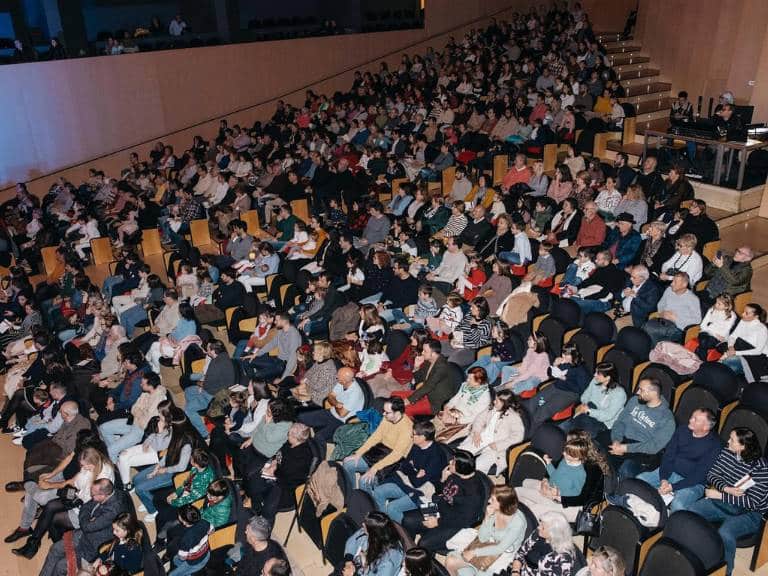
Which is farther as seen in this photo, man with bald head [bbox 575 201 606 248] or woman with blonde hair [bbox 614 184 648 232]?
woman with blonde hair [bbox 614 184 648 232]

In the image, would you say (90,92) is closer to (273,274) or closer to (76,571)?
(273,274)

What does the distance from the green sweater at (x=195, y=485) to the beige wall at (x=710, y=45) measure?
10.5 meters

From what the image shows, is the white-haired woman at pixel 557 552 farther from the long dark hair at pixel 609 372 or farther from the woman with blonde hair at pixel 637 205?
the woman with blonde hair at pixel 637 205

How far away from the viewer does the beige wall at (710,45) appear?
12.1 m

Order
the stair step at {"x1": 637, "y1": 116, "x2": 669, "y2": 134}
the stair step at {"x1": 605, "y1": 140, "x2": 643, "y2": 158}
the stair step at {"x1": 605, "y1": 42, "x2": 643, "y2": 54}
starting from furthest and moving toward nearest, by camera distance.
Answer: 1. the stair step at {"x1": 605, "y1": 42, "x2": 643, "y2": 54}
2. the stair step at {"x1": 605, "y1": 140, "x2": 643, "y2": 158}
3. the stair step at {"x1": 637, "y1": 116, "x2": 669, "y2": 134}

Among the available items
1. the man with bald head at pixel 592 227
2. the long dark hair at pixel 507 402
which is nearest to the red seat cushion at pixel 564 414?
the long dark hair at pixel 507 402

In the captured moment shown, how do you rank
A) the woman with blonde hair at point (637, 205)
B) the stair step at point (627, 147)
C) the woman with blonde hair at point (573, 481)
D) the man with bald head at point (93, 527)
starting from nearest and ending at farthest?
the woman with blonde hair at point (573, 481)
the man with bald head at point (93, 527)
the woman with blonde hair at point (637, 205)
the stair step at point (627, 147)

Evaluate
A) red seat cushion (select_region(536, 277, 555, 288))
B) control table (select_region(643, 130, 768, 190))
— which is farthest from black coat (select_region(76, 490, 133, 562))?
control table (select_region(643, 130, 768, 190))

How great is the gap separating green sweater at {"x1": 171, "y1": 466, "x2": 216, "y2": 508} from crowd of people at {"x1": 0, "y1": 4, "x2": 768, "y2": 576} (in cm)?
2

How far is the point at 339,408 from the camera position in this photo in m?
5.45

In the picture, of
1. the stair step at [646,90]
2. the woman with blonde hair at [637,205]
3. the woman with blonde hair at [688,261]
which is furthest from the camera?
the stair step at [646,90]

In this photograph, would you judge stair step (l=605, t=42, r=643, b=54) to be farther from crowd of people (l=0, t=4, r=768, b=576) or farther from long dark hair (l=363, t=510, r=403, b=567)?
long dark hair (l=363, t=510, r=403, b=567)

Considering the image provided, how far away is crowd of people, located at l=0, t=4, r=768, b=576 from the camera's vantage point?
13.8ft

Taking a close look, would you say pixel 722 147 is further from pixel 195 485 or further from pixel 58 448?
pixel 58 448
